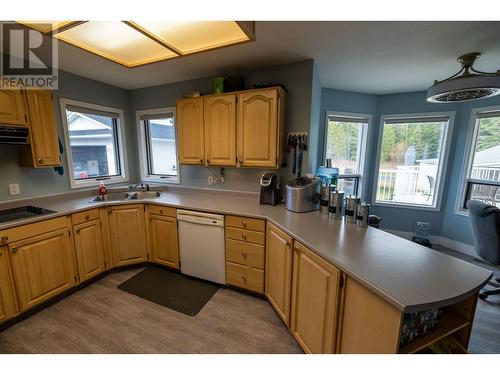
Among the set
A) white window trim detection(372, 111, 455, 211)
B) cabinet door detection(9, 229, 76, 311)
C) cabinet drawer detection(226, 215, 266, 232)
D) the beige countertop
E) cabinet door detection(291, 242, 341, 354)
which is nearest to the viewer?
the beige countertop

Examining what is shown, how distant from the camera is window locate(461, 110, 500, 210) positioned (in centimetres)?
292

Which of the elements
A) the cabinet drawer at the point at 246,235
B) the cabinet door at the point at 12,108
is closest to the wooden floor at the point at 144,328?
the cabinet drawer at the point at 246,235

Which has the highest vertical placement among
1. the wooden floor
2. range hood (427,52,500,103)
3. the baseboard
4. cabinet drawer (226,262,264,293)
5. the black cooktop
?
range hood (427,52,500,103)

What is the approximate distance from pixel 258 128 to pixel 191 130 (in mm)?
887

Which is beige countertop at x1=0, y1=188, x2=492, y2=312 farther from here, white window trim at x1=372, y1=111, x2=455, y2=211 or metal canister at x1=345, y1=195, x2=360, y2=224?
white window trim at x1=372, y1=111, x2=455, y2=211

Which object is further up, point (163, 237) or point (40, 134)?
point (40, 134)

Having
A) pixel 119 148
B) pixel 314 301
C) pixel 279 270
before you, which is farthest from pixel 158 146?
pixel 314 301

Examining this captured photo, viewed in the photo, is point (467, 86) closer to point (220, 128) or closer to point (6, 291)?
point (220, 128)

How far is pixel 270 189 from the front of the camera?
2287mm

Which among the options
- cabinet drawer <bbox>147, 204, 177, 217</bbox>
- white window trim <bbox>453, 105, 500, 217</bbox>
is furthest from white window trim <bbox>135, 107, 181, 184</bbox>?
white window trim <bbox>453, 105, 500, 217</bbox>

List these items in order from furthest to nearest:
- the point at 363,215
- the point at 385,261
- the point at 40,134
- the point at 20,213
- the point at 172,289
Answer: the point at 172,289 → the point at 40,134 → the point at 20,213 → the point at 363,215 → the point at 385,261

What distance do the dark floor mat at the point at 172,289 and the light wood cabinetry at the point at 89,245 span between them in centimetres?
35

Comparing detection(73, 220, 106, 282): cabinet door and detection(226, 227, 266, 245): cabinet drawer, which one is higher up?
detection(226, 227, 266, 245): cabinet drawer

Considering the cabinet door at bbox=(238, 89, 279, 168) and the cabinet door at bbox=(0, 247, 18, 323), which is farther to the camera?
the cabinet door at bbox=(238, 89, 279, 168)
